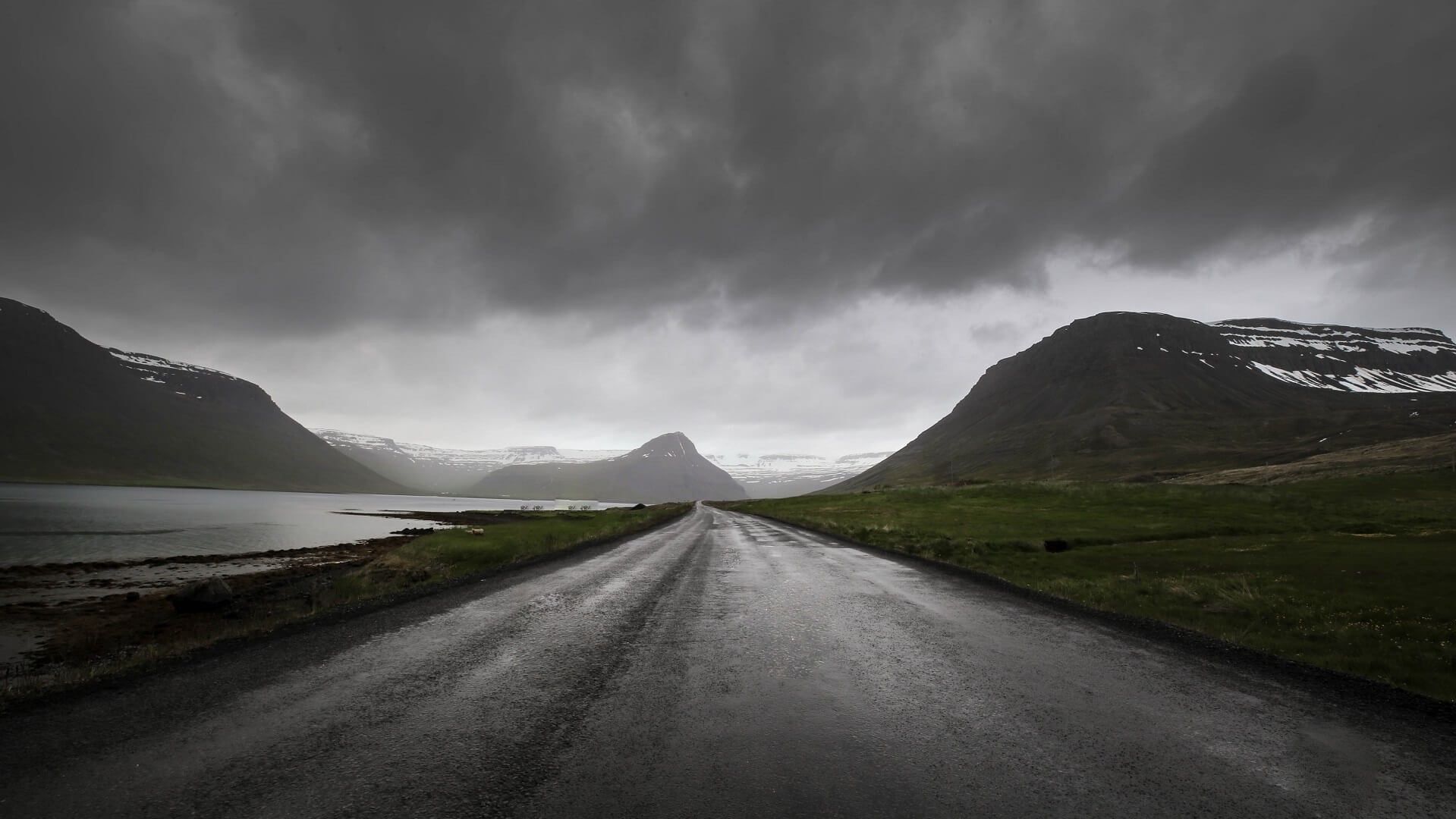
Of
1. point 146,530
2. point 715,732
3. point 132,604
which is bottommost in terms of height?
point 132,604

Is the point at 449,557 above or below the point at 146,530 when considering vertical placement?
below

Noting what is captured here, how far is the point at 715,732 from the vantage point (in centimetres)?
621

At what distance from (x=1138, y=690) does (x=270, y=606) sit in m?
23.6

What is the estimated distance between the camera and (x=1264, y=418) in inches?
7510

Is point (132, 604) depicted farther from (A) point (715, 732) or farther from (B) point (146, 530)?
(B) point (146, 530)

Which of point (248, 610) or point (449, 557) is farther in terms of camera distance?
point (449, 557)

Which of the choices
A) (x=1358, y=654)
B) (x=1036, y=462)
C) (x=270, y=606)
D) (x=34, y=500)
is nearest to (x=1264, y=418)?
(x=1036, y=462)

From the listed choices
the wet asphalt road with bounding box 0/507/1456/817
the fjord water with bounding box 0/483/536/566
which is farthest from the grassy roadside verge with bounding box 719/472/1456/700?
the fjord water with bounding box 0/483/536/566

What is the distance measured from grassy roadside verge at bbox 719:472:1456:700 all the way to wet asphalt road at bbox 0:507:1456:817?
329 centimetres

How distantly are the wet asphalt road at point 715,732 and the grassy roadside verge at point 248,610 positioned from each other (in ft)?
3.92

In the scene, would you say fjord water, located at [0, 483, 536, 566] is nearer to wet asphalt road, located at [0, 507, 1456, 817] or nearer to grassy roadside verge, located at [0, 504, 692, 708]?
grassy roadside verge, located at [0, 504, 692, 708]

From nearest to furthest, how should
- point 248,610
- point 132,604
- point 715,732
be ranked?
point 715,732
point 248,610
point 132,604

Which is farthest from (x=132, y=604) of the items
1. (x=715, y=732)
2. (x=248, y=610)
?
(x=715, y=732)

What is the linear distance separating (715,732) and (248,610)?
20.2 metres
